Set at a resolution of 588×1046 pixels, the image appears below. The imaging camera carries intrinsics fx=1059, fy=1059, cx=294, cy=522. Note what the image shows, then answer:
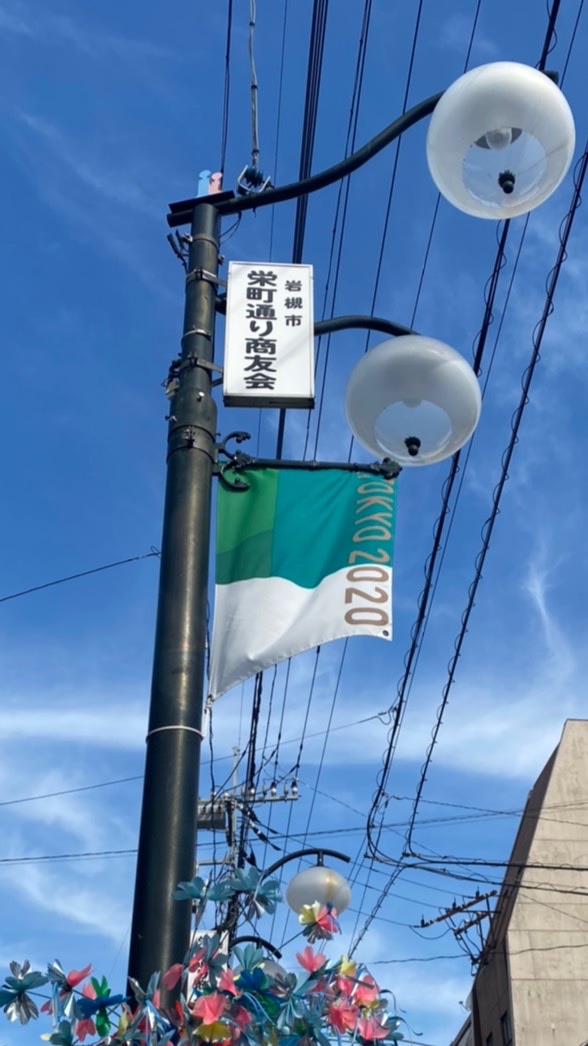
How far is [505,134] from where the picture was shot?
438 centimetres

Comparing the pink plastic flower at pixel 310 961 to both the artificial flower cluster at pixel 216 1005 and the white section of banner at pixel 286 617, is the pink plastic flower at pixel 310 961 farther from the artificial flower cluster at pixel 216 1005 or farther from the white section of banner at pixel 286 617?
the white section of banner at pixel 286 617

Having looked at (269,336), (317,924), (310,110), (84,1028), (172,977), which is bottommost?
(84,1028)

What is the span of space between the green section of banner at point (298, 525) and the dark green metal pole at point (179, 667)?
30 centimetres

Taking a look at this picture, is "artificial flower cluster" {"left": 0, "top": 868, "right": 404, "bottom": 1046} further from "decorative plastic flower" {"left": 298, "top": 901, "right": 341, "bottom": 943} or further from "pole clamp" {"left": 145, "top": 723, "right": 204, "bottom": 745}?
"pole clamp" {"left": 145, "top": 723, "right": 204, "bottom": 745}

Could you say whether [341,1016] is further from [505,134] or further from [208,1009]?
[505,134]

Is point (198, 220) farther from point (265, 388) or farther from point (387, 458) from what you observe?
point (387, 458)

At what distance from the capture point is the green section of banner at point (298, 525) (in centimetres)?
419

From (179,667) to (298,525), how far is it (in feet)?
3.27

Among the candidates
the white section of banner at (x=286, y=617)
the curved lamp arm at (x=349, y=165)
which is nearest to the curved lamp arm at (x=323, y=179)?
the curved lamp arm at (x=349, y=165)

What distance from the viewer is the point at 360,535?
427 centimetres

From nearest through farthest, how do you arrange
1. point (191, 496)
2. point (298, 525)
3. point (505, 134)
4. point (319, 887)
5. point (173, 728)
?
1. point (173, 728)
2. point (191, 496)
3. point (298, 525)
4. point (505, 134)
5. point (319, 887)

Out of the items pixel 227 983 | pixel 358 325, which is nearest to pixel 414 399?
pixel 358 325

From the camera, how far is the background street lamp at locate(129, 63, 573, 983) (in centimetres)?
→ 313

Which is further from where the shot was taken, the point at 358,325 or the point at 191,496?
the point at 358,325
